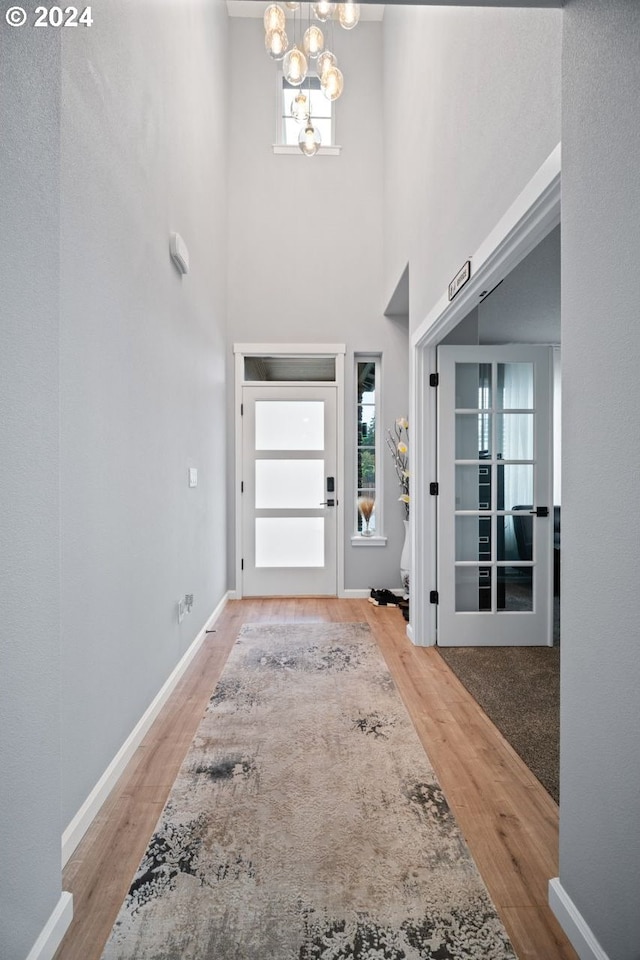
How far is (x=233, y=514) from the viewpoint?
5070 millimetres

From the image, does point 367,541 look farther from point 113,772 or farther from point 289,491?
point 113,772

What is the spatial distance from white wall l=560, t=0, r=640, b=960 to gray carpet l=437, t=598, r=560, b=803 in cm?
79

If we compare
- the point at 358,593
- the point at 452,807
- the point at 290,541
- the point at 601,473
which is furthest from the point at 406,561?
the point at 601,473

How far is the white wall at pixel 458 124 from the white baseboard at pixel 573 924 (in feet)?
6.73

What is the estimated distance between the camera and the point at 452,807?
6.00ft

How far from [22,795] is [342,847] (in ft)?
3.05

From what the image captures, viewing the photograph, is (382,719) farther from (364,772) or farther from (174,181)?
(174,181)

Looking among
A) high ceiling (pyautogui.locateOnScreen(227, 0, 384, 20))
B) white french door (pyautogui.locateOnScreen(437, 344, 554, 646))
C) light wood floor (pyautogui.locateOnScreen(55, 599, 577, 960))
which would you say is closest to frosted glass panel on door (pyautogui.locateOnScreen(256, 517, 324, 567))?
white french door (pyautogui.locateOnScreen(437, 344, 554, 646))

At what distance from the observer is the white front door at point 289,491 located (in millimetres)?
5125

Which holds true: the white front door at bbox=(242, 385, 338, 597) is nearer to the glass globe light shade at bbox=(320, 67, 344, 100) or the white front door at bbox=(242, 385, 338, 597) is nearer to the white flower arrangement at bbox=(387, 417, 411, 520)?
the white flower arrangement at bbox=(387, 417, 411, 520)

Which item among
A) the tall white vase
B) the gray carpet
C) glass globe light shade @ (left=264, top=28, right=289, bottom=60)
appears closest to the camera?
the gray carpet

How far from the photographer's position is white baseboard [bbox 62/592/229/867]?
162cm

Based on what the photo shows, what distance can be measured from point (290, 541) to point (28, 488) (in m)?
4.01

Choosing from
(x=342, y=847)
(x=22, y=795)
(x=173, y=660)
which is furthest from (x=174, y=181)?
(x=342, y=847)
